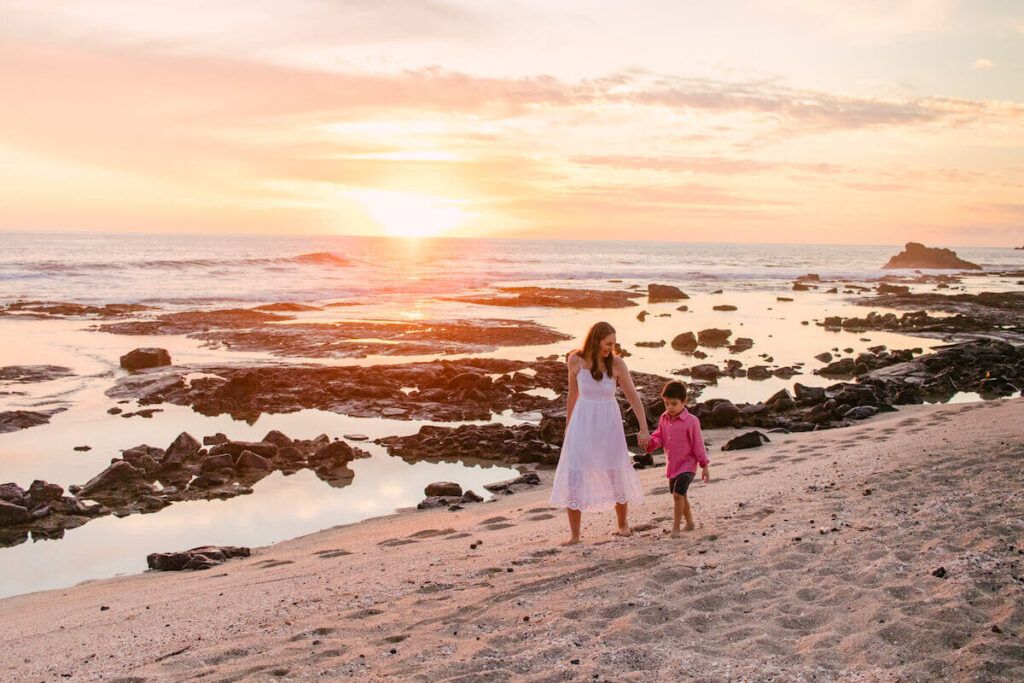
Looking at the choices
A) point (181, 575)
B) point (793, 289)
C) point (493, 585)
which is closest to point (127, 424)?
point (181, 575)

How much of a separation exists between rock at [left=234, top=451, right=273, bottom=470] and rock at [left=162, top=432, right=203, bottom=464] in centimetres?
101

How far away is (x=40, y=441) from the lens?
1552 cm

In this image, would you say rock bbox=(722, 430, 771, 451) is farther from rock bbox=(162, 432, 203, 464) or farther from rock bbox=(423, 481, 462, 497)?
rock bbox=(162, 432, 203, 464)

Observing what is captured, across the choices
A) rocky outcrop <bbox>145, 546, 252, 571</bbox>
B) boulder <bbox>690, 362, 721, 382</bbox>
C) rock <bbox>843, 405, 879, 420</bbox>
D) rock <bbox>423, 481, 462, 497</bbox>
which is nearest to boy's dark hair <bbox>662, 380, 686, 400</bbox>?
rock <bbox>423, 481, 462, 497</bbox>

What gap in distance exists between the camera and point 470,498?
1170 centimetres

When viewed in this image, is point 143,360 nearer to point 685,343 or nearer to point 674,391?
point 685,343

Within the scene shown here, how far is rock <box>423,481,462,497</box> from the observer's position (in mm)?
11977

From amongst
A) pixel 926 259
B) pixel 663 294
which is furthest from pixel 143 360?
pixel 926 259

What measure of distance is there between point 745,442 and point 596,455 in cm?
660

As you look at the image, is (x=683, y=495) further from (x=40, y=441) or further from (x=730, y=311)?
(x=730, y=311)

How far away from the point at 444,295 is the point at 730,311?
2119 centimetres

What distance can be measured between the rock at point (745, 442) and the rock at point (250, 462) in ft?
25.8

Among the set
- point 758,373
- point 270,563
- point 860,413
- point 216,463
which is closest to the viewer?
point 270,563

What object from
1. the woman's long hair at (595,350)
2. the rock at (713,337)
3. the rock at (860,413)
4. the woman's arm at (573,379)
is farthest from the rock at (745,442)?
the rock at (713,337)
